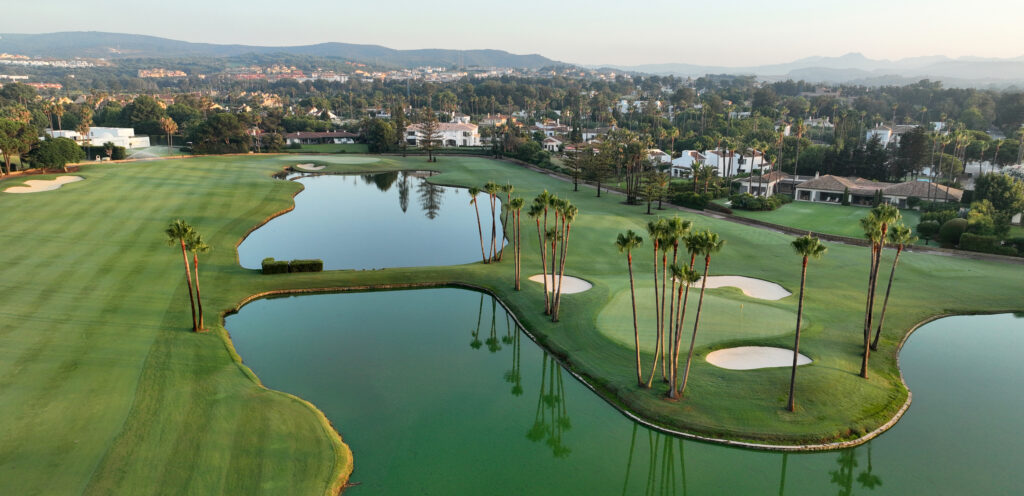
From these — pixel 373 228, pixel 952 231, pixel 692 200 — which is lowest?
pixel 373 228

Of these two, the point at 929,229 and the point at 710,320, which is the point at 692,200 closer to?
the point at 929,229

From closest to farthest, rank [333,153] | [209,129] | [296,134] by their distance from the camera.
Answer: [209,129] → [333,153] → [296,134]

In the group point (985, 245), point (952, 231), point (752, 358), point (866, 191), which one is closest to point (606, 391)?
point (752, 358)

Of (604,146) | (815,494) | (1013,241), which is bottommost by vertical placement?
(815,494)

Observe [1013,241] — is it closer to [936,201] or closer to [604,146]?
[936,201]

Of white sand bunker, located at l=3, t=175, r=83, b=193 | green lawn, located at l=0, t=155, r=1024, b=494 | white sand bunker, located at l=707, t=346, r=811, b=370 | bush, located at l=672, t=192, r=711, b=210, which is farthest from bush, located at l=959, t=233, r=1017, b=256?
white sand bunker, located at l=3, t=175, r=83, b=193

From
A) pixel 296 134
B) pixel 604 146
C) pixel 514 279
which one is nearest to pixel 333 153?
pixel 296 134
